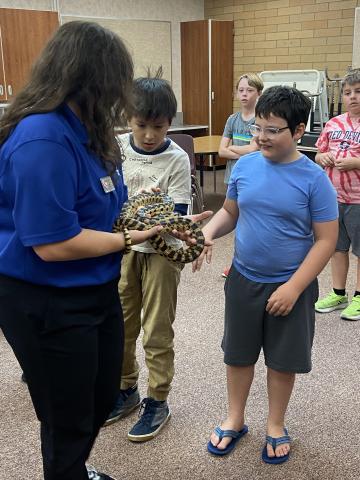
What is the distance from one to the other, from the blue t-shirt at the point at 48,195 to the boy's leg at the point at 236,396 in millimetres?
894

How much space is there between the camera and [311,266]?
1697mm

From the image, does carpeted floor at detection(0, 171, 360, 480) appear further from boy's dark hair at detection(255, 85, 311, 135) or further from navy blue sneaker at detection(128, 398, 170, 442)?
boy's dark hair at detection(255, 85, 311, 135)

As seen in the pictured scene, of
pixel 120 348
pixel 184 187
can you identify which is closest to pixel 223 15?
pixel 184 187

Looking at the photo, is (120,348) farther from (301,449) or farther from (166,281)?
(301,449)

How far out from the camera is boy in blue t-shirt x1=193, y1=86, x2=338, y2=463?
5.53 ft

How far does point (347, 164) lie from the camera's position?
3.13 metres

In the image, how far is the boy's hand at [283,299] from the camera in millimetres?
1700

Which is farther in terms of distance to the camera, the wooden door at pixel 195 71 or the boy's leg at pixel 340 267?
the wooden door at pixel 195 71

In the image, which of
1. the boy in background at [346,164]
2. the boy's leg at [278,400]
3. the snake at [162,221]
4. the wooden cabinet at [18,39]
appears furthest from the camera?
the wooden cabinet at [18,39]

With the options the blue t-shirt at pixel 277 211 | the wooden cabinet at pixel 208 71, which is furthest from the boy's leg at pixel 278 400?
the wooden cabinet at pixel 208 71

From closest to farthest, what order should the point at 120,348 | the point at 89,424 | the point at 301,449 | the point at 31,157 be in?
the point at 31,157 < the point at 89,424 < the point at 120,348 < the point at 301,449

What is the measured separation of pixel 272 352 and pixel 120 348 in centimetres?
61

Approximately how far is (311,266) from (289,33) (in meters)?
7.27

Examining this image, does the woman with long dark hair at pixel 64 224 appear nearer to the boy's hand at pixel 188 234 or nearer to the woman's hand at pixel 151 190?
the boy's hand at pixel 188 234
